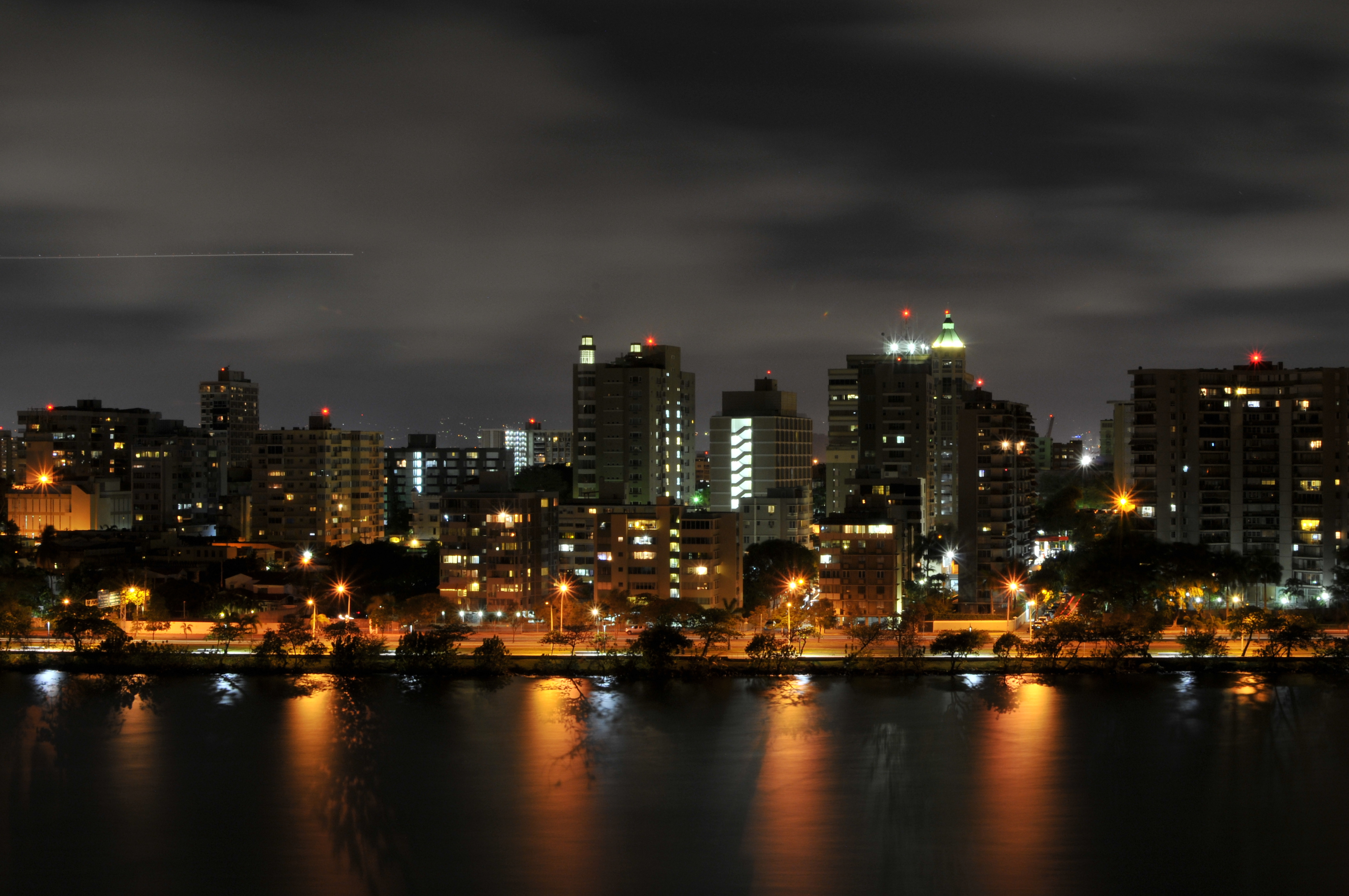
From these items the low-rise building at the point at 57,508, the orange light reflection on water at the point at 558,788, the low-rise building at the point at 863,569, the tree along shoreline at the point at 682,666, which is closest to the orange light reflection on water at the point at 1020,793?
the tree along shoreline at the point at 682,666

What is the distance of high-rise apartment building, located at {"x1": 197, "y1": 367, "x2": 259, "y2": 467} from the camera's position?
53844 millimetres

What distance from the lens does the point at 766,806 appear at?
12516 mm

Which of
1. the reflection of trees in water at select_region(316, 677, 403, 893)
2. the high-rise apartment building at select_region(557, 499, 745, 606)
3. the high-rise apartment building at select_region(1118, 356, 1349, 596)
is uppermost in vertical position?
the high-rise apartment building at select_region(1118, 356, 1349, 596)

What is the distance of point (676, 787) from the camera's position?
13.3 metres

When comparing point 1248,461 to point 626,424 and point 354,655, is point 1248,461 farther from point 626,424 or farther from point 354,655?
point 354,655

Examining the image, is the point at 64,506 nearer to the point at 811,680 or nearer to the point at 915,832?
the point at 811,680

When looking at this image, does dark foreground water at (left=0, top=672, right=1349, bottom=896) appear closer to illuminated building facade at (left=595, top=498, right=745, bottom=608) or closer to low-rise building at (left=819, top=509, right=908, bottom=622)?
low-rise building at (left=819, top=509, right=908, bottom=622)

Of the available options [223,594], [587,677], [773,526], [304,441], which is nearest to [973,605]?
[773,526]

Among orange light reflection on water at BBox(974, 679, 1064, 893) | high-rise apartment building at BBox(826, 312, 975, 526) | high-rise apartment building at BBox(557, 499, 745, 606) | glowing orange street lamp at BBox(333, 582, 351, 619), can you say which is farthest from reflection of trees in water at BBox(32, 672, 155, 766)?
high-rise apartment building at BBox(826, 312, 975, 526)

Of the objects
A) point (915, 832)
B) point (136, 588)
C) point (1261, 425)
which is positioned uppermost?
point (1261, 425)

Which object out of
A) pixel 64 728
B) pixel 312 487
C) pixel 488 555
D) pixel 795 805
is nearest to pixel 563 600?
pixel 488 555

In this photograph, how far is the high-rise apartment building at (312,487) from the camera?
31.4 meters

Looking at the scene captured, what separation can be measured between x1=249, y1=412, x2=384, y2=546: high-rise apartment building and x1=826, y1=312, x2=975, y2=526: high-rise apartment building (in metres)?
11.9

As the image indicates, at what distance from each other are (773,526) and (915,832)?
15318 mm
